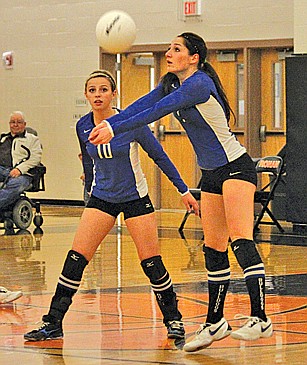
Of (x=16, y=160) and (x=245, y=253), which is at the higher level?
(x=16, y=160)

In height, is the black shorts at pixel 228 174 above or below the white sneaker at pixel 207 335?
above

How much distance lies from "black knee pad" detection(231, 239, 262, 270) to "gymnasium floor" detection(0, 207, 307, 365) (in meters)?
0.54

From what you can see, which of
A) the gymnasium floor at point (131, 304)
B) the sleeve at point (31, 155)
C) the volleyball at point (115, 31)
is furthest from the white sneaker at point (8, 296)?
the volleyball at point (115, 31)


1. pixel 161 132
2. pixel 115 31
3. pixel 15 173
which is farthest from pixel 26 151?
pixel 161 132

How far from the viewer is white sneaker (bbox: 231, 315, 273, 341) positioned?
19.2ft

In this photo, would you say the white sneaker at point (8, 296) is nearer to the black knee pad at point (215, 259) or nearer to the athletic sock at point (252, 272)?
the black knee pad at point (215, 259)

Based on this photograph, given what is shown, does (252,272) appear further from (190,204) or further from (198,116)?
(198,116)

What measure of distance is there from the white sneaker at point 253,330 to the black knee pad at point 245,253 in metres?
0.32

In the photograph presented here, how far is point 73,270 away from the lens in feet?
21.4

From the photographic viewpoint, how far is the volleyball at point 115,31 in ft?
48.0

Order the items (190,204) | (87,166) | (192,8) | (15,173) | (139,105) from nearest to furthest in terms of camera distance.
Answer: (139,105) < (190,204) < (87,166) < (15,173) < (192,8)

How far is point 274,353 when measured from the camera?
20.0 ft

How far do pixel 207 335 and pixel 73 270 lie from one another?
3.23ft

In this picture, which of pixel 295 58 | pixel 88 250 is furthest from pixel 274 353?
pixel 295 58
